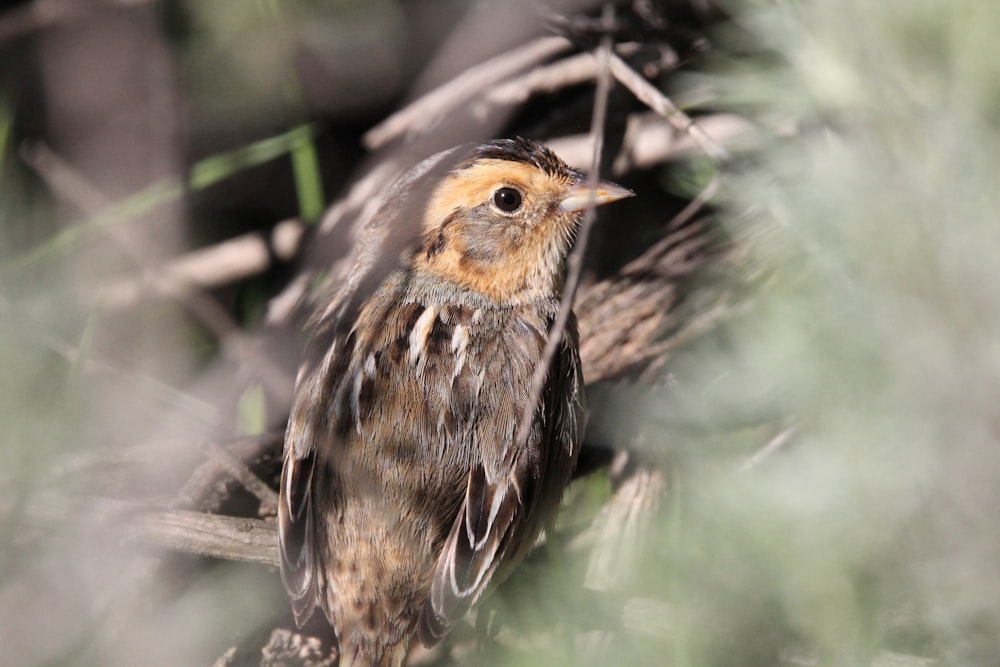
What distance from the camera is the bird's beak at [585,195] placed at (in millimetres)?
3148

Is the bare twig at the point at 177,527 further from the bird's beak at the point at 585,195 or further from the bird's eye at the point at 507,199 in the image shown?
the bird's beak at the point at 585,195

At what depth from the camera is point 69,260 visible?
13.2 ft

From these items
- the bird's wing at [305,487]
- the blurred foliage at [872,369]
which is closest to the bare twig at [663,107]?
the blurred foliage at [872,369]

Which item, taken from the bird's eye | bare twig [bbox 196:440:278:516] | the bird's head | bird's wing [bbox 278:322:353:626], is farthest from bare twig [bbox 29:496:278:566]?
the bird's eye

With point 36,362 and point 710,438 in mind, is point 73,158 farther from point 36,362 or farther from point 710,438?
point 710,438

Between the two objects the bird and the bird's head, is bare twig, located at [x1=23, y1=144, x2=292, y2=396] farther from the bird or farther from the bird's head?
the bird's head

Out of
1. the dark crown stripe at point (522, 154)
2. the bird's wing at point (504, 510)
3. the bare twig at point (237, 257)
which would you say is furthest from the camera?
the bare twig at point (237, 257)

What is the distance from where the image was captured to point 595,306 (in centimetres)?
377

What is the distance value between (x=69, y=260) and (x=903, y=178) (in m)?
3.44

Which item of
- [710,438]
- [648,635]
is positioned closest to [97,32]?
[710,438]

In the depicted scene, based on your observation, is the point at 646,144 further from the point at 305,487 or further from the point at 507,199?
the point at 305,487

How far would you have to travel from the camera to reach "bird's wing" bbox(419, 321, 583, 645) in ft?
8.73

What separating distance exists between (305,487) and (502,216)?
105 cm

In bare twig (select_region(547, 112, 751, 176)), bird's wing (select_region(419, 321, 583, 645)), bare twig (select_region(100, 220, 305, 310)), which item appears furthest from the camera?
bare twig (select_region(100, 220, 305, 310))
